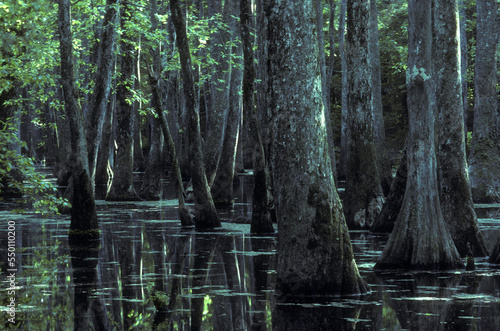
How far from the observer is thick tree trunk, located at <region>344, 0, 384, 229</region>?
16609 mm

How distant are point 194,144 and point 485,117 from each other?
34.8 ft

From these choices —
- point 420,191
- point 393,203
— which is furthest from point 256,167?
point 420,191

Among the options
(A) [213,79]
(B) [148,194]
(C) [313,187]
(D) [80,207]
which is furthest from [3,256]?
(A) [213,79]

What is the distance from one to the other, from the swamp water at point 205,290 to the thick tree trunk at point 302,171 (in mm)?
342

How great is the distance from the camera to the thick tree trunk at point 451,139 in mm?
12570

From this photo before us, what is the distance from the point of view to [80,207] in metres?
15.4

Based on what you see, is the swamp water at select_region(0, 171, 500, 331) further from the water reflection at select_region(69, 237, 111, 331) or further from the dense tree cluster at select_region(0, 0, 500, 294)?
the dense tree cluster at select_region(0, 0, 500, 294)

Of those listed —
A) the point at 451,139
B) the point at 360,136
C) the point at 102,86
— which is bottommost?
the point at 451,139

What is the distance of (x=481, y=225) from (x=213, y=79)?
1369cm

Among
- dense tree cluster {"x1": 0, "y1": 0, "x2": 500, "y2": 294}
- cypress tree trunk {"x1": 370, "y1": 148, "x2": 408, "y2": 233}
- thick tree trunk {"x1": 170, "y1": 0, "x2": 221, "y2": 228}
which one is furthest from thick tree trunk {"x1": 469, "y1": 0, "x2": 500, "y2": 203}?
thick tree trunk {"x1": 170, "y1": 0, "x2": 221, "y2": 228}

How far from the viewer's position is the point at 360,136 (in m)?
16.9

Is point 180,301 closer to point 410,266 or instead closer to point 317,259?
point 317,259

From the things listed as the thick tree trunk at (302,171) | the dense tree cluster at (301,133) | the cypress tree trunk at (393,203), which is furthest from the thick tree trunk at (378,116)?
the thick tree trunk at (302,171)

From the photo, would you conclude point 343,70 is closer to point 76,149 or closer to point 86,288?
point 76,149
